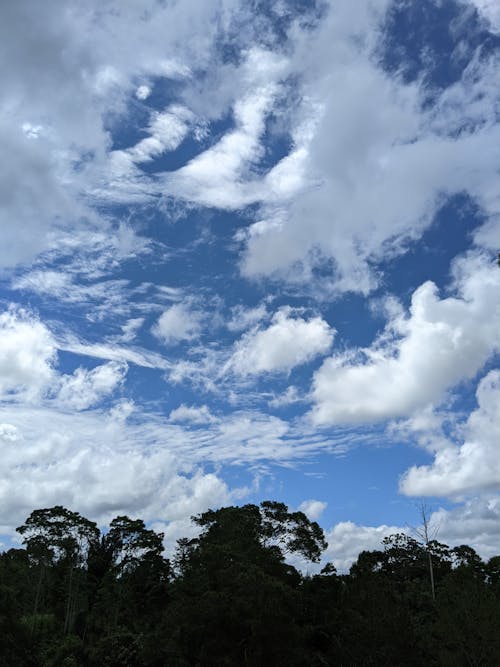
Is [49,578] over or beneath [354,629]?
over

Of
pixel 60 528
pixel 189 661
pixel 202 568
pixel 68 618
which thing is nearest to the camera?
pixel 189 661

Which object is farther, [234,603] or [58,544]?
[58,544]

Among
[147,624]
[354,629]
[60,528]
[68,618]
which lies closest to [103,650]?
[147,624]

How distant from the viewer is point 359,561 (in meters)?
65.8

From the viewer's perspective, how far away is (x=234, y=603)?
90.3 feet

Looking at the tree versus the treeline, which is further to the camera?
the tree

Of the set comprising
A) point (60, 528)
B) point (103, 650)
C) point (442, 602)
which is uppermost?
point (60, 528)

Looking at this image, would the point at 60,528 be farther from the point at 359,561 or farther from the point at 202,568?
the point at 359,561

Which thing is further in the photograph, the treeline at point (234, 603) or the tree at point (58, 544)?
the tree at point (58, 544)

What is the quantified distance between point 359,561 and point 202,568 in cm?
Result: 3823

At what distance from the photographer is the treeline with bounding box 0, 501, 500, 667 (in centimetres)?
2653

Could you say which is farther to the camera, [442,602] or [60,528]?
[60,528]

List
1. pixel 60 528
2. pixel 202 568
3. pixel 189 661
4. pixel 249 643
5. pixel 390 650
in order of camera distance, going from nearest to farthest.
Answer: pixel 390 650
pixel 249 643
pixel 189 661
pixel 202 568
pixel 60 528

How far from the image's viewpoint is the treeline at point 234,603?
26.5m
